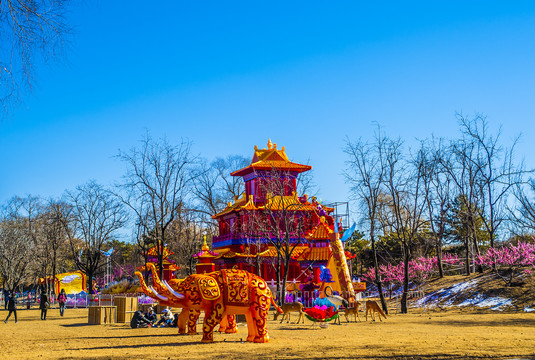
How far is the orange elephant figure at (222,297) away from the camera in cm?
1508

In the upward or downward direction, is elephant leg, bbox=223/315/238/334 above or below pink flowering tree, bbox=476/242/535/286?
below

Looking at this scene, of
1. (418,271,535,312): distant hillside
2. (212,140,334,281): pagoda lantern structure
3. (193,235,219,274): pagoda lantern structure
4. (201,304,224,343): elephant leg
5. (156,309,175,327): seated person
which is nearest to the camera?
(201,304,224,343): elephant leg

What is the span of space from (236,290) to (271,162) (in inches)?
1053

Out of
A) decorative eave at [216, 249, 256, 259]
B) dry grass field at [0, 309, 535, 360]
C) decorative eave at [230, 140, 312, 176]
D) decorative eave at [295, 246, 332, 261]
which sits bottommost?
dry grass field at [0, 309, 535, 360]

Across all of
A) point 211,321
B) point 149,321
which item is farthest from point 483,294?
point 211,321

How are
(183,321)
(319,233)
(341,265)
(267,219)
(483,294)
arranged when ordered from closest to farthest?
(183,321), (483,294), (341,265), (267,219), (319,233)

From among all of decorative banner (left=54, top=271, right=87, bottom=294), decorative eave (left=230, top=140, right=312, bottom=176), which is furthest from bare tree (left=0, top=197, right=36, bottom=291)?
decorative eave (left=230, top=140, right=312, bottom=176)

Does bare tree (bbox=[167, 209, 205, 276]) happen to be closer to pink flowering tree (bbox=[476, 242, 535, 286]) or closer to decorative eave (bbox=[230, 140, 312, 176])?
decorative eave (bbox=[230, 140, 312, 176])

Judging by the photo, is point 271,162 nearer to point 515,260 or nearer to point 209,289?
point 515,260

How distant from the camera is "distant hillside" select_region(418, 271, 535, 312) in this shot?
2623cm

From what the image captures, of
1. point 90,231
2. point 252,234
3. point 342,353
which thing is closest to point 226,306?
point 342,353

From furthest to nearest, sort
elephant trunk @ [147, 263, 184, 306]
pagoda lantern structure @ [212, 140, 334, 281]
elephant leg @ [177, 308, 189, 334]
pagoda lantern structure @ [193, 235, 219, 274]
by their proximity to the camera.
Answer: pagoda lantern structure @ [193, 235, 219, 274], pagoda lantern structure @ [212, 140, 334, 281], elephant leg @ [177, 308, 189, 334], elephant trunk @ [147, 263, 184, 306]

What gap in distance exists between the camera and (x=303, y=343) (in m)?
14.9

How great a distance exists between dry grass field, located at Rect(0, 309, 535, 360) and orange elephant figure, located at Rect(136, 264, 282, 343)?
2.08 ft
